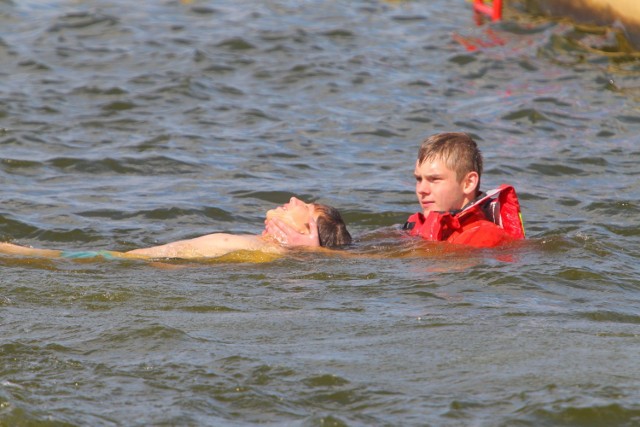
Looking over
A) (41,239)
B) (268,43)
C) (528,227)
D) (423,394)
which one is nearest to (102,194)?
(41,239)

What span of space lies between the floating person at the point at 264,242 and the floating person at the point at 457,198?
0.10 metres

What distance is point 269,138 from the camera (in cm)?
1198

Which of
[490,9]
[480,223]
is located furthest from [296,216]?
[490,9]

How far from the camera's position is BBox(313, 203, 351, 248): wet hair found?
7641 mm

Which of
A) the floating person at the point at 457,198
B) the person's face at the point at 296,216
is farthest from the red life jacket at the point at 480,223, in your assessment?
the person's face at the point at 296,216

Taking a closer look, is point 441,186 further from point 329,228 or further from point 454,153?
point 329,228

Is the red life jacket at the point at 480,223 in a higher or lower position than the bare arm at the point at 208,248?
higher

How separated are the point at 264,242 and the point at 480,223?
1.52m

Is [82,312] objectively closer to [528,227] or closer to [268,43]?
[528,227]

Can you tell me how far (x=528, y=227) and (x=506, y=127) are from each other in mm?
3658

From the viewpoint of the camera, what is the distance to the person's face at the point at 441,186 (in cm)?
778

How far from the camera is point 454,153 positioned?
7.79m

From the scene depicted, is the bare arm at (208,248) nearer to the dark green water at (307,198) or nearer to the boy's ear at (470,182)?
the dark green water at (307,198)

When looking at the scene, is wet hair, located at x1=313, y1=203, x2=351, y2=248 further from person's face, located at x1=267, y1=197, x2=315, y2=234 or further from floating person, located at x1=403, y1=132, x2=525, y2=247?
floating person, located at x1=403, y1=132, x2=525, y2=247
